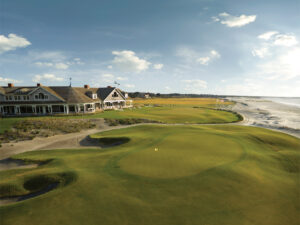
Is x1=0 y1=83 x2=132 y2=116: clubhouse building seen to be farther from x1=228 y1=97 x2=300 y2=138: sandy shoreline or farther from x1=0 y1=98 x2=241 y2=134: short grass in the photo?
x1=228 y1=97 x2=300 y2=138: sandy shoreline

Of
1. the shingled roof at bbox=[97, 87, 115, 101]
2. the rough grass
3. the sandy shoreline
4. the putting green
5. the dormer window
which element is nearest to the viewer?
the putting green

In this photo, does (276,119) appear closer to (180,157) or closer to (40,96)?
(180,157)

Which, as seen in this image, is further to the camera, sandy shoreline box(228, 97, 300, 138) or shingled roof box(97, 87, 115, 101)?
shingled roof box(97, 87, 115, 101)

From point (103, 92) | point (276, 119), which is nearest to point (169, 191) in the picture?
point (276, 119)

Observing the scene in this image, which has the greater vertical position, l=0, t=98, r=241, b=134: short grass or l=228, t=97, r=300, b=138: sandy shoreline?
l=0, t=98, r=241, b=134: short grass

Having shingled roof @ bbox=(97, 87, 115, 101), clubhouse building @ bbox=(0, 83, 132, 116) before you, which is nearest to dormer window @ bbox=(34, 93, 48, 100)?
clubhouse building @ bbox=(0, 83, 132, 116)
